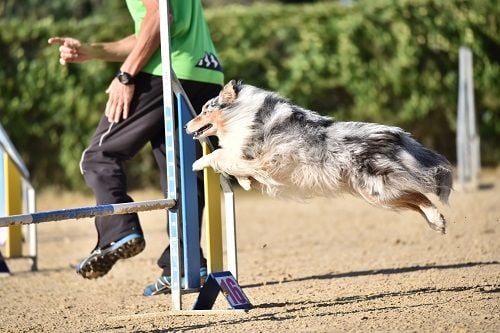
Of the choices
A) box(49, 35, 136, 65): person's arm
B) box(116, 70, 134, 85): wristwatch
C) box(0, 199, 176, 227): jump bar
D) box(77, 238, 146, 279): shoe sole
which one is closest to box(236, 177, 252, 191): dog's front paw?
box(0, 199, 176, 227): jump bar

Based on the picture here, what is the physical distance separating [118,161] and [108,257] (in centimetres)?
58

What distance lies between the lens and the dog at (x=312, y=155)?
4902 mm

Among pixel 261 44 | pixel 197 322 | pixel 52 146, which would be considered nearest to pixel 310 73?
pixel 261 44

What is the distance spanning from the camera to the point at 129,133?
5551 millimetres

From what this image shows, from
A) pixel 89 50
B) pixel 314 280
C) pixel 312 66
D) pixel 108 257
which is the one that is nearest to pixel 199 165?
pixel 108 257

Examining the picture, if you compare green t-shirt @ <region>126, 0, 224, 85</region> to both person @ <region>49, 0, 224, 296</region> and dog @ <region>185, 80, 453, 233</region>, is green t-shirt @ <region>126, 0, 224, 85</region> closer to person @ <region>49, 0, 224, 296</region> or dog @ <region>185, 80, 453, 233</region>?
person @ <region>49, 0, 224, 296</region>

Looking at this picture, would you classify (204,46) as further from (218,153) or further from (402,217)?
(402,217)

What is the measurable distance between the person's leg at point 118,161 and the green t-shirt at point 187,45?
164 millimetres

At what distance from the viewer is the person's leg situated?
18.2 ft

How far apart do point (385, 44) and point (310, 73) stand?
3.51 feet

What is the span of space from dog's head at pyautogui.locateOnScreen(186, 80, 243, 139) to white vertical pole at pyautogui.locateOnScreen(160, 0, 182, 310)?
13 centimetres

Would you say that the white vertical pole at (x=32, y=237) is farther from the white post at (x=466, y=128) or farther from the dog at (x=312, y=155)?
the white post at (x=466, y=128)

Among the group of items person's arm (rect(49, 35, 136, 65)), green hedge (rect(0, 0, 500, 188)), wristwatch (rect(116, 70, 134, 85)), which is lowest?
wristwatch (rect(116, 70, 134, 85))

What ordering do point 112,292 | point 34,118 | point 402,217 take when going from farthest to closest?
point 34,118, point 402,217, point 112,292
